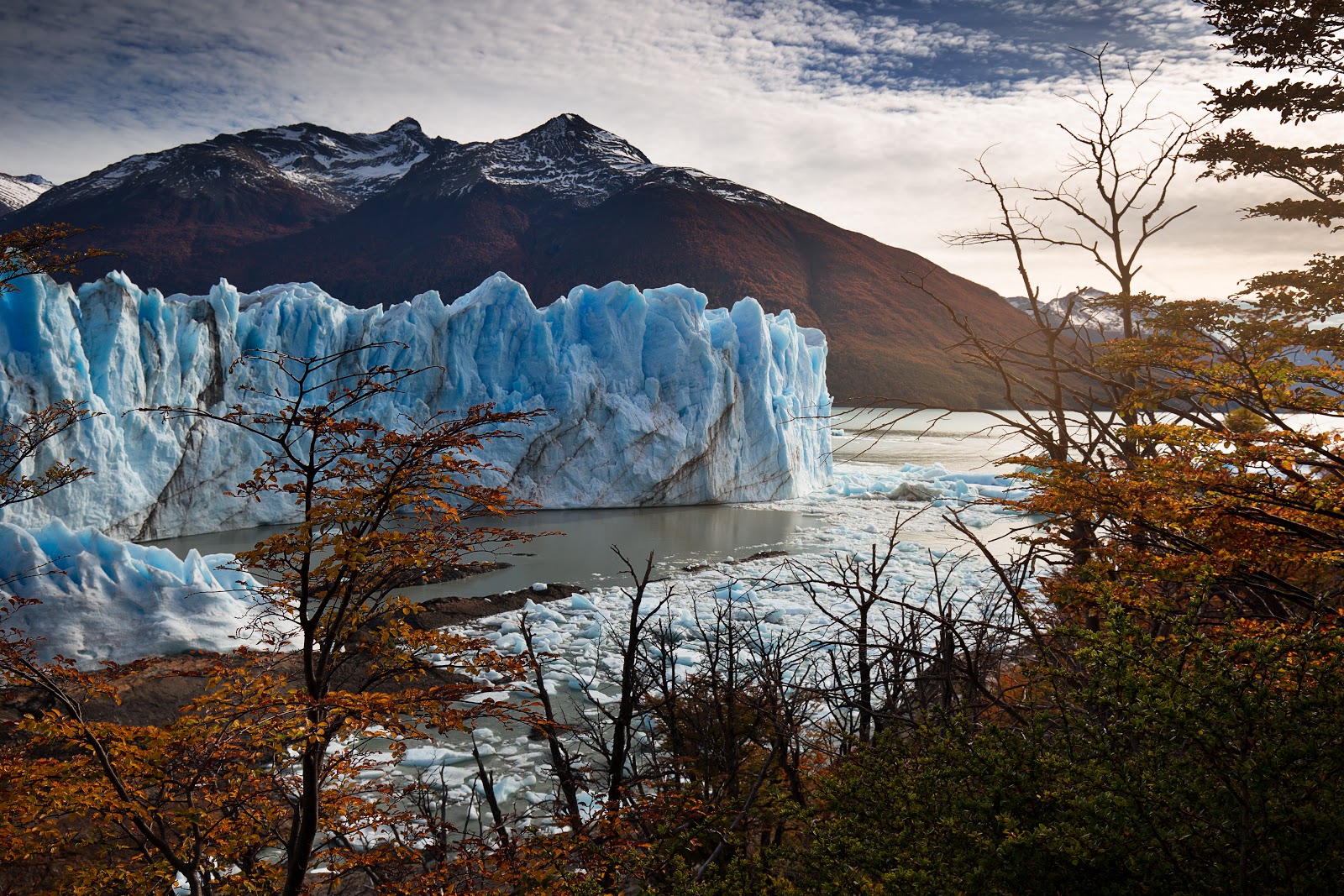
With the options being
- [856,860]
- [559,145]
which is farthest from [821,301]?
[856,860]

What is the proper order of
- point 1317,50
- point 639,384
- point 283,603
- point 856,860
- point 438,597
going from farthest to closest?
point 639,384 → point 438,597 → point 1317,50 → point 283,603 → point 856,860

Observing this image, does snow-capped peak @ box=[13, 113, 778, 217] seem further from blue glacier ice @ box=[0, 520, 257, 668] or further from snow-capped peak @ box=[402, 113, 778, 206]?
blue glacier ice @ box=[0, 520, 257, 668]

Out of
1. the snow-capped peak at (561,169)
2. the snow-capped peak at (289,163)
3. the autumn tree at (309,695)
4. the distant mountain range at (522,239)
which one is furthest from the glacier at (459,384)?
the snow-capped peak at (289,163)

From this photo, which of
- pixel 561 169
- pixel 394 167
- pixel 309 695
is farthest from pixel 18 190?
pixel 309 695

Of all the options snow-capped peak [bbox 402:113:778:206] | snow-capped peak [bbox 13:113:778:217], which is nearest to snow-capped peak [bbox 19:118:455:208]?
snow-capped peak [bbox 13:113:778:217]

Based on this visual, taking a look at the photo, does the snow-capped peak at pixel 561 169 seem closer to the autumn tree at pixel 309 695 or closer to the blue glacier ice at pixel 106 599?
the blue glacier ice at pixel 106 599

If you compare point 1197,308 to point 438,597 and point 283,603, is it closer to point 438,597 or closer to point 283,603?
point 283,603
